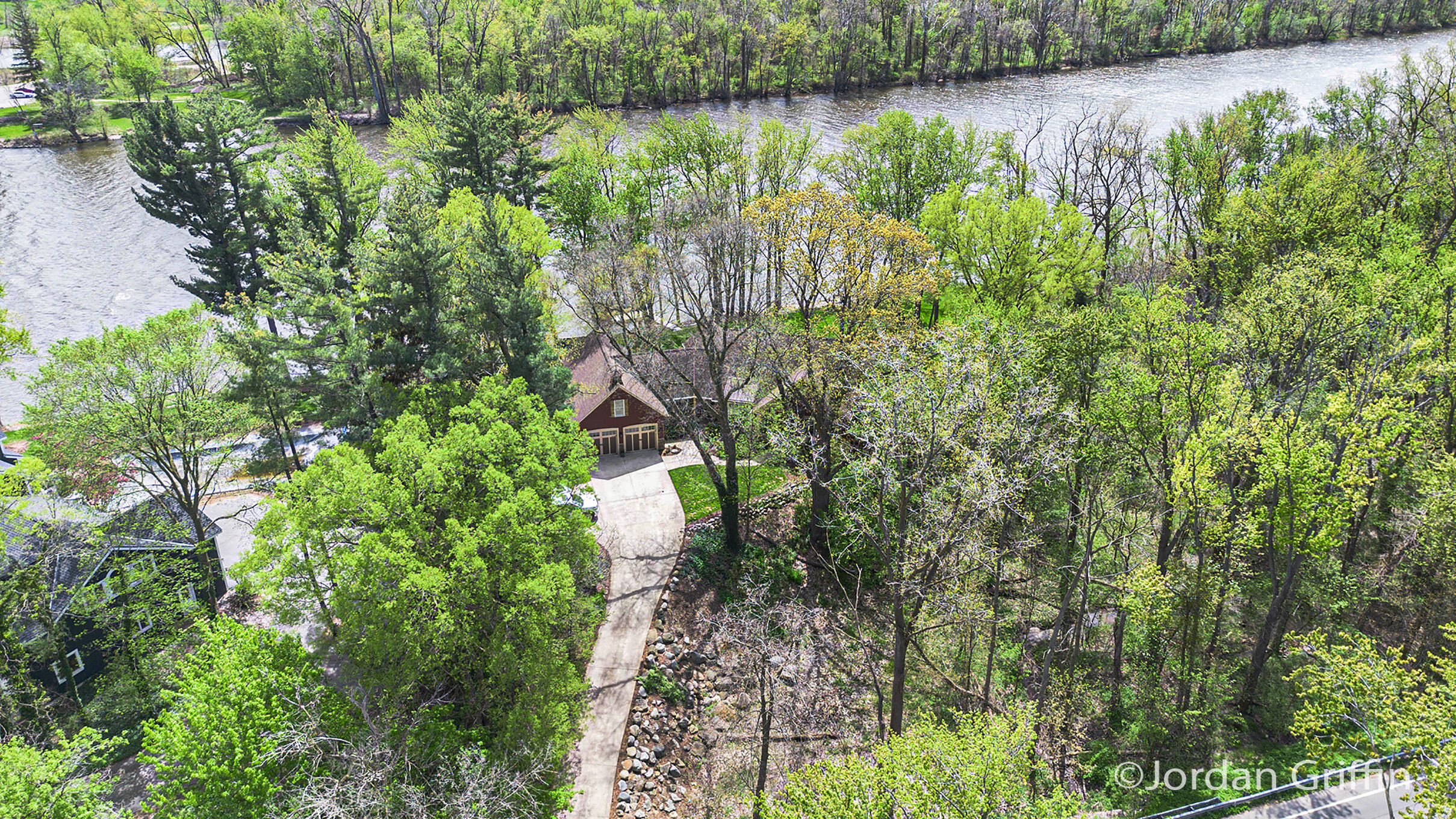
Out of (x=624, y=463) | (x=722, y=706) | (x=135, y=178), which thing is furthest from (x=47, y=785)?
(x=135, y=178)

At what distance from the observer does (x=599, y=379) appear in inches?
1395

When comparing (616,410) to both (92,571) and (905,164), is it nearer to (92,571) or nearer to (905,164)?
(92,571)

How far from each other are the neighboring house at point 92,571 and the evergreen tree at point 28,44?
7864cm

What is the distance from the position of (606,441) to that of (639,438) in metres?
1.55

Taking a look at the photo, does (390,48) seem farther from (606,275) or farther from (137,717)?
(137,717)

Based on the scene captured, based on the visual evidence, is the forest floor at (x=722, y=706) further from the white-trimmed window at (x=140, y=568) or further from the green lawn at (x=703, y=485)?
the white-trimmed window at (x=140, y=568)

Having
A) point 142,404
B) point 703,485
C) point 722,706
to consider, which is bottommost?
point 722,706

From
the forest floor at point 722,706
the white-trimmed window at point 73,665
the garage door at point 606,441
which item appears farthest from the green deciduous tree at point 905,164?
the white-trimmed window at point 73,665

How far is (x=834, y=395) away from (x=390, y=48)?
73173 millimetres

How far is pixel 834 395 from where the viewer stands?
27797 mm

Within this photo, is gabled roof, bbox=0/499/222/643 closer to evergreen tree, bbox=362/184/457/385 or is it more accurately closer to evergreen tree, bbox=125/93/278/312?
evergreen tree, bbox=362/184/457/385

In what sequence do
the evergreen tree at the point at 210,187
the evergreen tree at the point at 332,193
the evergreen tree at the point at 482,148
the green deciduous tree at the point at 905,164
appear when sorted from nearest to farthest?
the evergreen tree at the point at 210,187 < the evergreen tree at the point at 332,193 < the evergreen tree at the point at 482,148 < the green deciduous tree at the point at 905,164

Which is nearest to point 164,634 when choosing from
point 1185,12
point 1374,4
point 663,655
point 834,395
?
point 663,655

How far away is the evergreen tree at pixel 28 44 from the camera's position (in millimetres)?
78312
